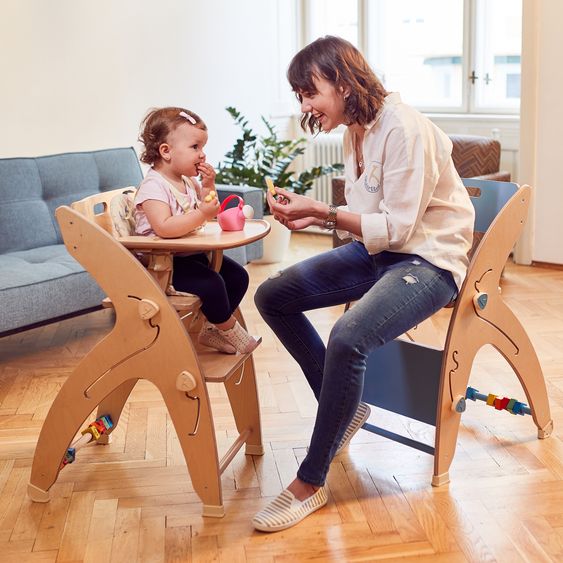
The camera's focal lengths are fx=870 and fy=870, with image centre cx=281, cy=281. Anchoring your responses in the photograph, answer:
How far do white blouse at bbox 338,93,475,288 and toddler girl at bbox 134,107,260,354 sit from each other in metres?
0.42

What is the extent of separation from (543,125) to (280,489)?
2.94 metres

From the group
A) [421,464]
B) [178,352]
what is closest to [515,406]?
[421,464]

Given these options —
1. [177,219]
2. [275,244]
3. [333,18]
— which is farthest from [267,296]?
[333,18]

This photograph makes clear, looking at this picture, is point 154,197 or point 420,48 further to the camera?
point 420,48

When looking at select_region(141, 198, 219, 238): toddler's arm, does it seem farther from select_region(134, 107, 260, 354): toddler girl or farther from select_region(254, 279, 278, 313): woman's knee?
select_region(254, 279, 278, 313): woman's knee

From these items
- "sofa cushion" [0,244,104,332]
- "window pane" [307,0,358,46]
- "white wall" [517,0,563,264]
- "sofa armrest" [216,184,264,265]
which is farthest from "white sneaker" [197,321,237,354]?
"window pane" [307,0,358,46]

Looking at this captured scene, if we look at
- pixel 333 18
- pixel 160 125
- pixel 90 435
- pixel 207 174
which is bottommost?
pixel 90 435

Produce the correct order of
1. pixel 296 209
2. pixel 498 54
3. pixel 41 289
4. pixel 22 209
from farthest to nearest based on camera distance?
pixel 498 54 → pixel 22 209 → pixel 41 289 → pixel 296 209

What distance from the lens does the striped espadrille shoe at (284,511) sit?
7.07ft

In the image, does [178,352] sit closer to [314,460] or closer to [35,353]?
[314,460]

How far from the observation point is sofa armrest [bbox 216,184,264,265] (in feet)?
14.1

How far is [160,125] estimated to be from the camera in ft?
7.70

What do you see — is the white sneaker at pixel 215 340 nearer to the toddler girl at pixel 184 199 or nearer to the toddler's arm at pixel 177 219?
the toddler girl at pixel 184 199

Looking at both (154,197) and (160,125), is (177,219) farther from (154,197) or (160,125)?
(160,125)
